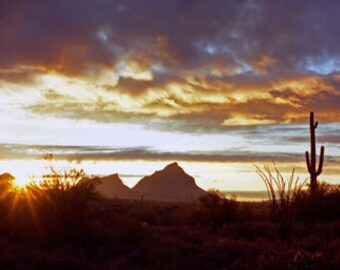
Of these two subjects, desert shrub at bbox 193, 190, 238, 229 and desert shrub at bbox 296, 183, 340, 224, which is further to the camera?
desert shrub at bbox 296, 183, 340, 224

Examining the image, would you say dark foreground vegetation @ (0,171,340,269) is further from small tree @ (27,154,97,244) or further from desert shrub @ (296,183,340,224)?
desert shrub @ (296,183,340,224)

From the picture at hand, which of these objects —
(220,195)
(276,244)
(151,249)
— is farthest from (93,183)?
(220,195)

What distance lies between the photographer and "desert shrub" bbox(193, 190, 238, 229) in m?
28.0

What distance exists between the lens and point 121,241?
1984 cm

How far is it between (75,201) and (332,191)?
16.7 meters

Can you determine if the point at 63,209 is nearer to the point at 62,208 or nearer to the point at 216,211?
the point at 62,208

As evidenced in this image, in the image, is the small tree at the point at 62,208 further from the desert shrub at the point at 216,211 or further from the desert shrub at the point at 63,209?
the desert shrub at the point at 216,211

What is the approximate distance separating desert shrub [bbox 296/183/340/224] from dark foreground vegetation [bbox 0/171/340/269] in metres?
4.40

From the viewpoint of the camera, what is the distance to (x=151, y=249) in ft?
54.5

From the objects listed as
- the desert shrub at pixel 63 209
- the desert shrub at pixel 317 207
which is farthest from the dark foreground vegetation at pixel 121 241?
the desert shrub at pixel 317 207

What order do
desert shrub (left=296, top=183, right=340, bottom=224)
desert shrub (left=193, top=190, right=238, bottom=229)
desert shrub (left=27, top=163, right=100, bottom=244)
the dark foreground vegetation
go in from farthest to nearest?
desert shrub (left=296, top=183, right=340, bottom=224)
desert shrub (left=193, top=190, right=238, bottom=229)
desert shrub (left=27, top=163, right=100, bottom=244)
the dark foreground vegetation

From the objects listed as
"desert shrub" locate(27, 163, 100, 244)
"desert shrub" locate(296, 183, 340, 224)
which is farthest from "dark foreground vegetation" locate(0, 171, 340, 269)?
"desert shrub" locate(296, 183, 340, 224)

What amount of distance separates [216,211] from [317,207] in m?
5.77

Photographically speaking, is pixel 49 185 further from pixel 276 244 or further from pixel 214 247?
pixel 276 244
